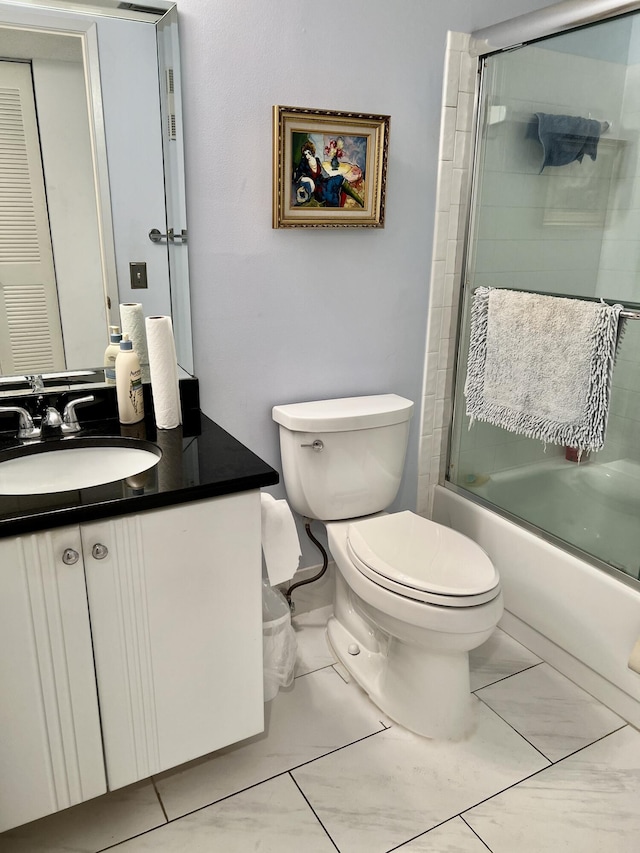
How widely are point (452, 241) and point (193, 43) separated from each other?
961mm

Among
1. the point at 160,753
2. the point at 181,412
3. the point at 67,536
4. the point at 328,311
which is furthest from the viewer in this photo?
the point at 328,311

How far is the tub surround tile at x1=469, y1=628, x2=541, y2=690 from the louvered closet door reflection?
1.46 m

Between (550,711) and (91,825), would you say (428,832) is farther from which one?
(91,825)

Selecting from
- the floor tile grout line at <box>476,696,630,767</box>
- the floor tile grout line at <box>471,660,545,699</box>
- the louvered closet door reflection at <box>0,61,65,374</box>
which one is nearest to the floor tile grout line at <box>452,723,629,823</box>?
the floor tile grout line at <box>476,696,630,767</box>

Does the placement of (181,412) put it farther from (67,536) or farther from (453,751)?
(453,751)

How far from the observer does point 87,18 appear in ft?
5.01

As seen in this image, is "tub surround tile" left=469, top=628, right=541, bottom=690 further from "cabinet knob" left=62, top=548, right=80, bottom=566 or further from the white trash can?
"cabinet knob" left=62, top=548, right=80, bottom=566

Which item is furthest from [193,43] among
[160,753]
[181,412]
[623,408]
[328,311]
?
[160,753]

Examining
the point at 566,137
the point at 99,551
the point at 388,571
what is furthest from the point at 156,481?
the point at 566,137

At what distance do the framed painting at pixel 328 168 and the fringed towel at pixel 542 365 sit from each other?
0.46 m

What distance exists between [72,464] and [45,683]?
477 mm

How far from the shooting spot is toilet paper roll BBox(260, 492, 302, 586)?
162 cm

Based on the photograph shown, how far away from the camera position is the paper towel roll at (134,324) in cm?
171

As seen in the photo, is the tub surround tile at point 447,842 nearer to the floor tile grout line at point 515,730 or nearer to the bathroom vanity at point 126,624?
the floor tile grout line at point 515,730
